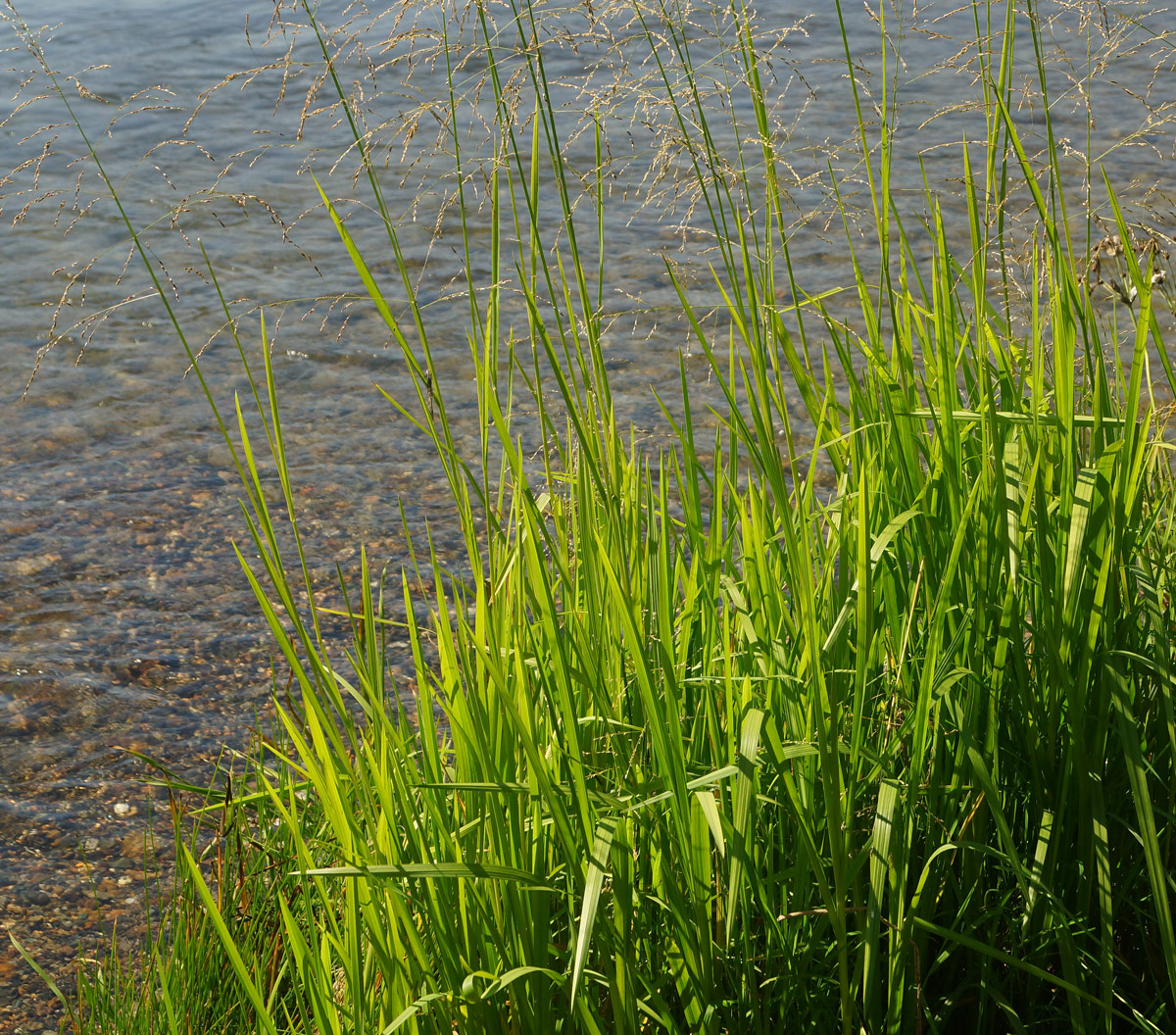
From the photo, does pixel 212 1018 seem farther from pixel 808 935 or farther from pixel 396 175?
pixel 396 175

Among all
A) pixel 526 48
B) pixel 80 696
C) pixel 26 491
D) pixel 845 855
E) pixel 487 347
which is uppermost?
pixel 526 48

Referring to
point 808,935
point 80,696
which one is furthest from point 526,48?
point 80,696

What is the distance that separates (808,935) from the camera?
5.18 feet

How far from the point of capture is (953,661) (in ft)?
5.46

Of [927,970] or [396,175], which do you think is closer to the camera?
[927,970]

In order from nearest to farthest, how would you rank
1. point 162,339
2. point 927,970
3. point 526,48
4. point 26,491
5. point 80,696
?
point 526,48 → point 927,970 → point 80,696 → point 26,491 → point 162,339

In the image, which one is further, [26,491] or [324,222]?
[324,222]

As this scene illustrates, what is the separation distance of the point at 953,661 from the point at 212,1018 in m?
1.28

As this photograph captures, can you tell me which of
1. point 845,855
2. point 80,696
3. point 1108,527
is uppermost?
point 1108,527

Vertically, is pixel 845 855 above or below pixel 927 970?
above

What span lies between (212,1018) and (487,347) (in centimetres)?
120

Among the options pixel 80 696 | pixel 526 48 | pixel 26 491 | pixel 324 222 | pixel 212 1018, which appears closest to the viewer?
pixel 526 48

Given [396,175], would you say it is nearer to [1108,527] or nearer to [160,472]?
[160,472]

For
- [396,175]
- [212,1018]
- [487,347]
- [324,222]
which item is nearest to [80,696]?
[212,1018]
